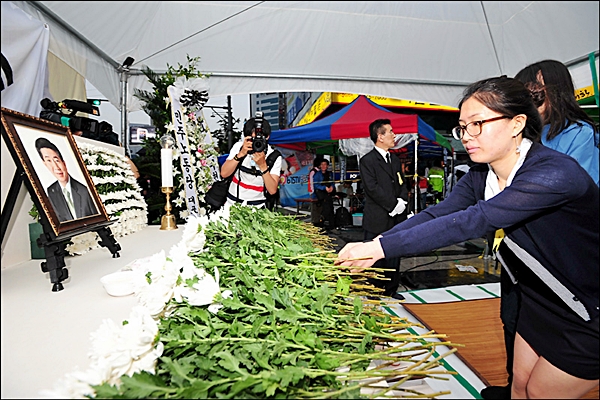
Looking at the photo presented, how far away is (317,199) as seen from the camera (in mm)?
7996

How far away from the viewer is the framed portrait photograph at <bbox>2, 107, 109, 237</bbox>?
80cm

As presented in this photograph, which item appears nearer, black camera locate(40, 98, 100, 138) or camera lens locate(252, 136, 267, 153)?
black camera locate(40, 98, 100, 138)

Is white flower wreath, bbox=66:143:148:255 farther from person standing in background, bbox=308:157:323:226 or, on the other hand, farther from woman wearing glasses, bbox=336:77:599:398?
person standing in background, bbox=308:157:323:226

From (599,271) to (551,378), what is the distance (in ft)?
1.19

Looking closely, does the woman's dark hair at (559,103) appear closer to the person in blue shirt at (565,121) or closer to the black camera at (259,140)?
the person in blue shirt at (565,121)

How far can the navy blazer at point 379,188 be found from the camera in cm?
323

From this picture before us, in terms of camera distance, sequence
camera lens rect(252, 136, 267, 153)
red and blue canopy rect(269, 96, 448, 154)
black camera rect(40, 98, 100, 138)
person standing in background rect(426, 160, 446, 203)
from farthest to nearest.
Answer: person standing in background rect(426, 160, 446, 203), red and blue canopy rect(269, 96, 448, 154), camera lens rect(252, 136, 267, 153), black camera rect(40, 98, 100, 138)

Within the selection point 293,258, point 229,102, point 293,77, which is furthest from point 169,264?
point 229,102

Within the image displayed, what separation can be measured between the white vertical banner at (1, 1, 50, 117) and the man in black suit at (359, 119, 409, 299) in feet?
8.13

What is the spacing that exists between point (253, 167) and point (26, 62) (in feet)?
4.91

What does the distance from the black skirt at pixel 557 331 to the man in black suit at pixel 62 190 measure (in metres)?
1.47

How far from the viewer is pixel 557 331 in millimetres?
1139

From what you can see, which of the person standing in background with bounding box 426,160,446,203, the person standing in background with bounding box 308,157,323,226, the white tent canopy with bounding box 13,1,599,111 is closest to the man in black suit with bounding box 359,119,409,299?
the white tent canopy with bounding box 13,1,599,111

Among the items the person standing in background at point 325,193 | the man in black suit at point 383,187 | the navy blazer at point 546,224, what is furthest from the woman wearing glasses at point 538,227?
the person standing in background at point 325,193
